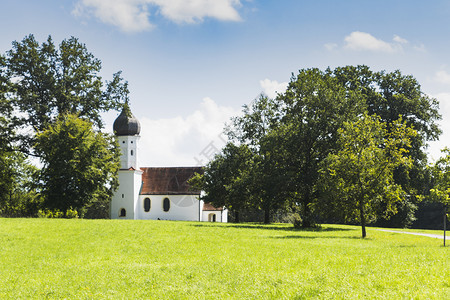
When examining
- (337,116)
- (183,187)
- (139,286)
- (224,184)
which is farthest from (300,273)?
(183,187)

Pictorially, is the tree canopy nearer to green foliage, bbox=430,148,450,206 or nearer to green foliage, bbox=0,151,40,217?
green foliage, bbox=430,148,450,206

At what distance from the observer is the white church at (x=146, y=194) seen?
209ft

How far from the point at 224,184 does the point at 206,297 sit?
38568 mm

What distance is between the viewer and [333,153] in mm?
34375

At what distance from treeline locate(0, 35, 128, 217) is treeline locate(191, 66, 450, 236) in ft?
43.2

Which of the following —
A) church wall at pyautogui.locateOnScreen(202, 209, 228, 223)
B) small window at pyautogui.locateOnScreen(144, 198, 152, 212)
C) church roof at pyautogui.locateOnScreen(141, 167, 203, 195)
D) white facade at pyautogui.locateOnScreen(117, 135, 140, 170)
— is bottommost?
church wall at pyautogui.locateOnScreen(202, 209, 228, 223)

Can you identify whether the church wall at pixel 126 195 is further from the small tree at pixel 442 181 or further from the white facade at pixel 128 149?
the small tree at pixel 442 181

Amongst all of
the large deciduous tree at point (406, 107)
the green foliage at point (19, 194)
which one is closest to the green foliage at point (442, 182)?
the large deciduous tree at point (406, 107)

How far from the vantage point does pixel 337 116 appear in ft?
112

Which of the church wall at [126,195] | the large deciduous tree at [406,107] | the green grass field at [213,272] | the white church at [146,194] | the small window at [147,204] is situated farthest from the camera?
the small window at [147,204]

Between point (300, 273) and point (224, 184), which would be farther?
point (224, 184)

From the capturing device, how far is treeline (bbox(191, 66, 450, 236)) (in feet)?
84.4

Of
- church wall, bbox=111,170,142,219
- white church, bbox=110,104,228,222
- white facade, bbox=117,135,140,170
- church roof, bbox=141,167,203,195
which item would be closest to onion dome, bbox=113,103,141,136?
white church, bbox=110,104,228,222

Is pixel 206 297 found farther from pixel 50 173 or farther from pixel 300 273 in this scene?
pixel 50 173
